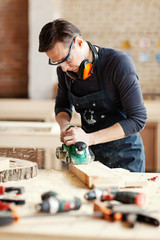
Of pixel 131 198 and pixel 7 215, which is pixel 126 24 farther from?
pixel 7 215

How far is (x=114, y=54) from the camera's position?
219 centimetres

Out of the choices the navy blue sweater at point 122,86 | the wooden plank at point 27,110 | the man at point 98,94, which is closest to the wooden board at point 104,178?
the man at point 98,94

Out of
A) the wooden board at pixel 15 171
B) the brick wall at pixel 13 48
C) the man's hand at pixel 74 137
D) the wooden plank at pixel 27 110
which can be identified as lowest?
the wooden board at pixel 15 171

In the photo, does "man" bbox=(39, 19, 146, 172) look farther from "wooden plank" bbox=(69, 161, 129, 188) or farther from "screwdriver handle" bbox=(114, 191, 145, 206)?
"screwdriver handle" bbox=(114, 191, 145, 206)

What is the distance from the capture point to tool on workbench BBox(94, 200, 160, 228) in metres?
1.19

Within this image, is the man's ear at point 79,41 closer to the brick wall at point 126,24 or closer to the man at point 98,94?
the man at point 98,94

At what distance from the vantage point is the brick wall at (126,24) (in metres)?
6.14

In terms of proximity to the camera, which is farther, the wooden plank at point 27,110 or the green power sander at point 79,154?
the wooden plank at point 27,110

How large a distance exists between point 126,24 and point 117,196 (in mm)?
5246

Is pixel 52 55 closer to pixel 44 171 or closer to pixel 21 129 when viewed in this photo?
pixel 44 171

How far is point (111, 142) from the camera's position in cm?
239

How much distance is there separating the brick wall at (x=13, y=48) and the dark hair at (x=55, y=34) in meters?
4.48

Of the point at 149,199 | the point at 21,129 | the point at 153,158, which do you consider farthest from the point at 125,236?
the point at 153,158

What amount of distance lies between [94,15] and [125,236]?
5629mm
